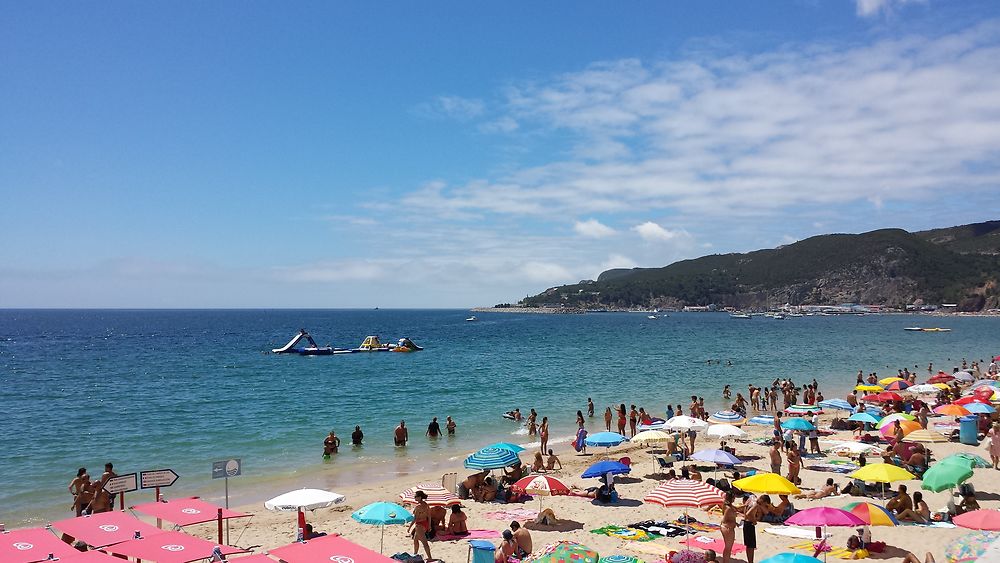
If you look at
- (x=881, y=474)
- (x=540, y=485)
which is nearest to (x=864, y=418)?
(x=881, y=474)

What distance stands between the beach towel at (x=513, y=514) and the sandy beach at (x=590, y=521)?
7 cm

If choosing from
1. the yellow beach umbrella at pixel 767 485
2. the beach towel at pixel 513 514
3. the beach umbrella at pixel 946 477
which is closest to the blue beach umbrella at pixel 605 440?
the beach towel at pixel 513 514

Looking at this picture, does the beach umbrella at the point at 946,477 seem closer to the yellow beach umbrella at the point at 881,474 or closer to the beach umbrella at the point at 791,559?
the yellow beach umbrella at the point at 881,474

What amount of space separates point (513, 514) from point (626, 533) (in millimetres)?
2818

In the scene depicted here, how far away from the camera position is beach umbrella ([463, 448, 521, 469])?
1548cm

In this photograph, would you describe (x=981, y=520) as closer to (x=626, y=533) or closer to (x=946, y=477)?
(x=946, y=477)

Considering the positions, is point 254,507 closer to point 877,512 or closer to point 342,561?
point 342,561

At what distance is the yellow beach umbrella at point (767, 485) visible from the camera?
12875 mm

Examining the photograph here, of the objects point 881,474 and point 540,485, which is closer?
point 881,474

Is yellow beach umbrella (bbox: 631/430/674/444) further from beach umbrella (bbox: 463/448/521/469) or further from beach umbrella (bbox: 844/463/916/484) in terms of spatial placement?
beach umbrella (bbox: 844/463/916/484)

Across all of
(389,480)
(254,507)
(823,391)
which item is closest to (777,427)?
(389,480)

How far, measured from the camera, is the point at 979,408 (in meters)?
23.2

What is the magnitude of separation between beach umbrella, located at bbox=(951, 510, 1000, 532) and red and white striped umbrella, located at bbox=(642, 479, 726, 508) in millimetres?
3823

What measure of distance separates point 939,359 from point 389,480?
56.8 meters
